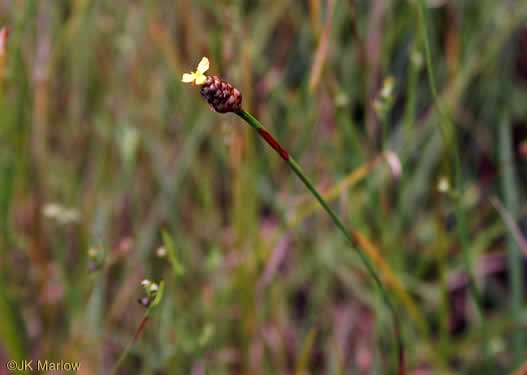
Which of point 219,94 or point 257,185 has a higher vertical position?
point 257,185

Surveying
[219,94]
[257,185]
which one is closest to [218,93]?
[219,94]

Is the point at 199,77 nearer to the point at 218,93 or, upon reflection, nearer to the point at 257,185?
the point at 218,93

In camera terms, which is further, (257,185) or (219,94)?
(257,185)

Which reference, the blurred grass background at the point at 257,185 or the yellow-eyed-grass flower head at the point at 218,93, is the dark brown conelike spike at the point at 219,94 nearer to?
the yellow-eyed-grass flower head at the point at 218,93

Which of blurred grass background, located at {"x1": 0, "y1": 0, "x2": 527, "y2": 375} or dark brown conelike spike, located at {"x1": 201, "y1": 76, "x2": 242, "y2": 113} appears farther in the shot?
blurred grass background, located at {"x1": 0, "y1": 0, "x2": 527, "y2": 375}

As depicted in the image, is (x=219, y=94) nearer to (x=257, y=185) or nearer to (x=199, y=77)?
(x=199, y=77)

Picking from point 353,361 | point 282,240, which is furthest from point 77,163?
point 353,361

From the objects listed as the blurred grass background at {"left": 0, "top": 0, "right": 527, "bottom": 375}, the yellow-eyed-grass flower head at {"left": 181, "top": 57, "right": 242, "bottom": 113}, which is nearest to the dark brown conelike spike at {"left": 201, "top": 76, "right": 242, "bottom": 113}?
the yellow-eyed-grass flower head at {"left": 181, "top": 57, "right": 242, "bottom": 113}

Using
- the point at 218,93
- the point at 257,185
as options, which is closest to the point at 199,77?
the point at 218,93

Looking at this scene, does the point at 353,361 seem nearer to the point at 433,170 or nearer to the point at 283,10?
the point at 433,170

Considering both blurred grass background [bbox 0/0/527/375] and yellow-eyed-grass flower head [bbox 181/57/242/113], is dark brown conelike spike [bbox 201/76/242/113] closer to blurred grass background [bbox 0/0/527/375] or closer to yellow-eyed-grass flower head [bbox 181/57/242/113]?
yellow-eyed-grass flower head [bbox 181/57/242/113]
